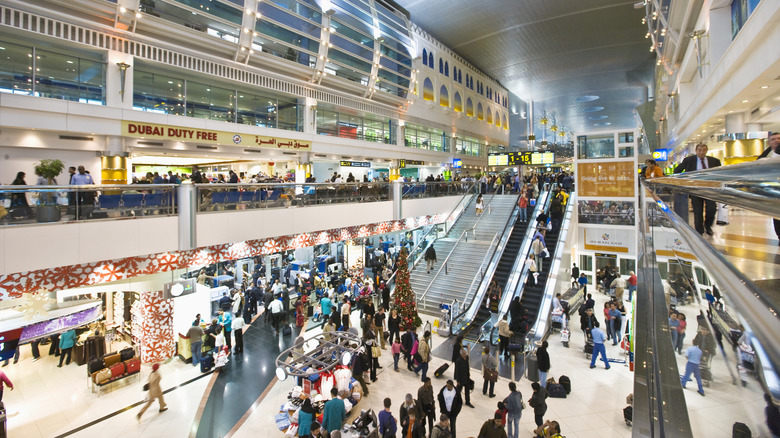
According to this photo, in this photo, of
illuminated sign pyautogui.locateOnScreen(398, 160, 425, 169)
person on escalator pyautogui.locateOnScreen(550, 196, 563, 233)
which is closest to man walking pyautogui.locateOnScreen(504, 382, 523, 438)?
person on escalator pyautogui.locateOnScreen(550, 196, 563, 233)

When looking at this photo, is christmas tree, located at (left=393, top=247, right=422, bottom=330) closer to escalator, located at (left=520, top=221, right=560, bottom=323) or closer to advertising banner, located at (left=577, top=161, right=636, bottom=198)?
escalator, located at (left=520, top=221, right=560, bottom=323)

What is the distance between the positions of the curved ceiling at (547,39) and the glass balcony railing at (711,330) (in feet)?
93.0

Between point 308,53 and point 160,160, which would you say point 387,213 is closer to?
point 308,53

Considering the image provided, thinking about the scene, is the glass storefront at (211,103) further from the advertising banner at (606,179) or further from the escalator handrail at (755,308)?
the escalator handrail at (755,308)

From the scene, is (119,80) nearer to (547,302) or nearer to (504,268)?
(504,268)

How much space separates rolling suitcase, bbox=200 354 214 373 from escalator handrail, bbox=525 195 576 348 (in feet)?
28.9

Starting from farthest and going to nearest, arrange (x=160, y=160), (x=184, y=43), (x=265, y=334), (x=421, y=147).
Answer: (x=421, y=147) → (x=160, y=160) → (x=184, y=43) → (x=265, y=334)

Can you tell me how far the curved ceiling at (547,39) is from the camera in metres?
26.7

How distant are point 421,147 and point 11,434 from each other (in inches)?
996

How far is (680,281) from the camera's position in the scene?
1.52 metres

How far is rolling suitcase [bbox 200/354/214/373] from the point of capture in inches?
418

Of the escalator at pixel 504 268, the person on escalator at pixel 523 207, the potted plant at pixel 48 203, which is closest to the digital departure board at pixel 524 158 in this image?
the escalator at pixel 504 268

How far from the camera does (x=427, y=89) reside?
29359 millimetres

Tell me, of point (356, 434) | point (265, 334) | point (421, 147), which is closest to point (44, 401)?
point (265, 334)
